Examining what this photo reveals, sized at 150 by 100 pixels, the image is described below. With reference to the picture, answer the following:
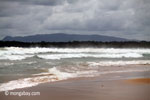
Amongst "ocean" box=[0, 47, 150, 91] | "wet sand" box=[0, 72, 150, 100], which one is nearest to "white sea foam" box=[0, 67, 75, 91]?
"ocean" box=[0, 47, 150, 91]

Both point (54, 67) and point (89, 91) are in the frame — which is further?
point (54, 67)

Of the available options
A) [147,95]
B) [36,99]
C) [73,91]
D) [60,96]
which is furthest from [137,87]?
[36,99]

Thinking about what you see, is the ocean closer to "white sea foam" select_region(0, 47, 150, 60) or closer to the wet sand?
"white sea foam" select_region(0, 47, 150, 60)

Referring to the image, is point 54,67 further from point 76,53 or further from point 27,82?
point 76,53

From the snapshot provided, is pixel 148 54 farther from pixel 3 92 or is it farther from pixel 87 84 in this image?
pixel 3 92

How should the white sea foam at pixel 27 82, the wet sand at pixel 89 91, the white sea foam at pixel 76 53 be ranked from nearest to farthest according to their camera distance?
the wet sand at pixel 89 91
the white sea foam at pixel 27 82
the white sea foam at pixel 76 53

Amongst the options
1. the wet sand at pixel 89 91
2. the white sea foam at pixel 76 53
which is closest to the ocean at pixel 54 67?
the white sea foam at pixel 76 53

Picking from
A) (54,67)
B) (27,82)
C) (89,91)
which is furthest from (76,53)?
(89,91)

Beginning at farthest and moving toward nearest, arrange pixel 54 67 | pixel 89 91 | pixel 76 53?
1. pixel 76 53
2. pixel 54 67
3. pixel 89 91

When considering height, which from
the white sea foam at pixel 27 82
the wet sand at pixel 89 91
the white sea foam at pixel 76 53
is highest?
the white sea foam at pixel 76 53

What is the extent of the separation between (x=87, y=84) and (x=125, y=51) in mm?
12041

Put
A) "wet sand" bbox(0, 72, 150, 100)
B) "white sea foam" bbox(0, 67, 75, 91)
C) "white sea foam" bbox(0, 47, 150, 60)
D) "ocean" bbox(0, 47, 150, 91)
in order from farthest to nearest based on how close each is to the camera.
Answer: "white sea foam" bbox(0, 47, 150, 60), "ocean" bbox(0, 47, 150, 91), "white sea foam" bbox(0, 67, 75, 91), "wet sand" bbox(0, 72, 150, 100)

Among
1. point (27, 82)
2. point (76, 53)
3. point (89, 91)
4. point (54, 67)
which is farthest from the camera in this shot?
point (76, 53)

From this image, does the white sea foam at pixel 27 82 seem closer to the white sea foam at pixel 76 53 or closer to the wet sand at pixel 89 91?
the wet sand at pixel 89 91
